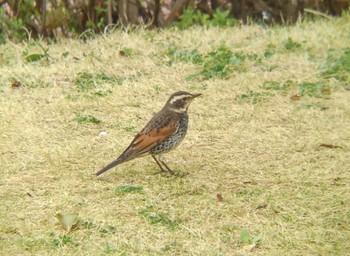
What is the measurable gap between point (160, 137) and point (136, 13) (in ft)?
18.9

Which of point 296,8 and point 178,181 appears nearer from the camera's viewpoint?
point 178,181

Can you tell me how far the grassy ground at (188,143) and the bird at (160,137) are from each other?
0.75ft

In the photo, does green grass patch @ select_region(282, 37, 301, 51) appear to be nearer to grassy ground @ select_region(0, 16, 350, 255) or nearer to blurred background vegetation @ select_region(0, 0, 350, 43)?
grassy ground @ select_region(0, 16, 350, 255)

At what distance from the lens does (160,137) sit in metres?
6.95

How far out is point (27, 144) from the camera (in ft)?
25.4

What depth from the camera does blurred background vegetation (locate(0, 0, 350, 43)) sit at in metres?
11.7

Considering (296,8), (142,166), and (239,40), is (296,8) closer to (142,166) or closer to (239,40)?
(239,40)

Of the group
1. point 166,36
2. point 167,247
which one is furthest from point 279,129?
point 166,36

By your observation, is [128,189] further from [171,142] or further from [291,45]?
[291,45]

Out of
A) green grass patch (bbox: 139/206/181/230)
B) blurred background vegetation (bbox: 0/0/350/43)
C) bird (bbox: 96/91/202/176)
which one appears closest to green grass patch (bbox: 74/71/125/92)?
blurred background vegetation (bbox: 0/0/350/43)

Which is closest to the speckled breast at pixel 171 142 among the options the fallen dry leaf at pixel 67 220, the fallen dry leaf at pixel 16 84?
the fallen dry leaf at pixel 67 220

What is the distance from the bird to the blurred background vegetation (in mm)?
4495

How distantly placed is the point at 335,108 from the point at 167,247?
3.60 meters

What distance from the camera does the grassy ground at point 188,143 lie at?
5.98m
